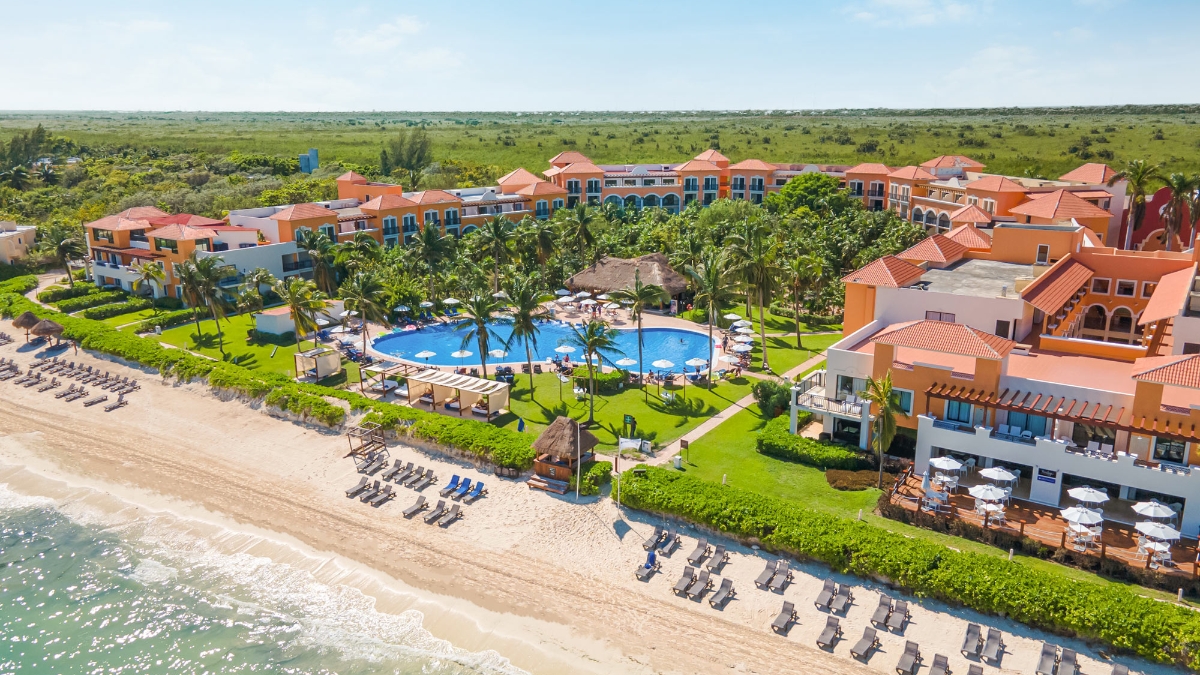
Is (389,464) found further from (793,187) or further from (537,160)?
(537,160)

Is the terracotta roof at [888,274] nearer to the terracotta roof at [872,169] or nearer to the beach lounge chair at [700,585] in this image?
the beach lounge chair at [700,585]

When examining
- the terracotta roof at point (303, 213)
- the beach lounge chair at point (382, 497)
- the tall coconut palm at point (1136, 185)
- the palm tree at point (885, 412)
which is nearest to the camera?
the palm tree at point (885, 412)

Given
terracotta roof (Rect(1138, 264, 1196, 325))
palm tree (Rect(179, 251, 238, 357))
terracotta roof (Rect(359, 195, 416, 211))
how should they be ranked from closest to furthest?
1. terracotta roof (Rect(1138, 264, 1196, 325))
2. palm tree (Rect(179, 251, 238, 357))
3. terracotta roof (Rect(359, 195, 416, 211))

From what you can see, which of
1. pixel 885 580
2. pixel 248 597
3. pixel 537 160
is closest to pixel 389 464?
pixel 248 597

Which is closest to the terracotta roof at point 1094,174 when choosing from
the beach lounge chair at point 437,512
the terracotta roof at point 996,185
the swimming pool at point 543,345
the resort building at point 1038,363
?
the terracotta roof at point 996,185

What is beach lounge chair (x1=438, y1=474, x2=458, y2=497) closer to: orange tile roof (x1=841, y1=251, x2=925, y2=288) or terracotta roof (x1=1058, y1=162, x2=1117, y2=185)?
orange tile roof (x1=841, y1=251, x2=925, y2=288)

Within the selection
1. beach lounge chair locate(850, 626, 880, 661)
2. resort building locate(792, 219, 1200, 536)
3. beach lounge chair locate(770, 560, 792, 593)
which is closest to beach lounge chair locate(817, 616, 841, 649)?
beach lounge chair locate(850, 626, 880, 661)

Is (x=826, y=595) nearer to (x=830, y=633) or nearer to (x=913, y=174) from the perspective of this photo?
(x=830, y=633)
